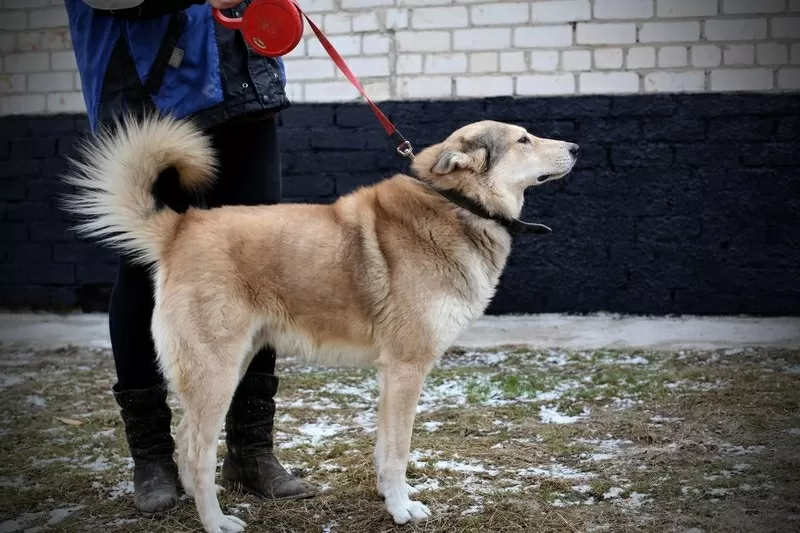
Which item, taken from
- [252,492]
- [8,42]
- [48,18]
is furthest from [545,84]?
[8,42]

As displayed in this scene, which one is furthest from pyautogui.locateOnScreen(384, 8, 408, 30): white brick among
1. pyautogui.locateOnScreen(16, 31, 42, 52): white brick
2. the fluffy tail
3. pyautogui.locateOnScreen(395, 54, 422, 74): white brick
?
the fluffy tail

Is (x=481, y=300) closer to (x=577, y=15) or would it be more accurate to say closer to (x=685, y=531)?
(x=685, y=531)

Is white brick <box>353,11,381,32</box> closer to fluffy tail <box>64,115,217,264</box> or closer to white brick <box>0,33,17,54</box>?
white brick <box>0,33,17,54</box>

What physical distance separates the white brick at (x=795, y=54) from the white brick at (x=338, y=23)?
2.77 metres

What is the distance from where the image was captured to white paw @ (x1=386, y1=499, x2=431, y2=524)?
8.70ft

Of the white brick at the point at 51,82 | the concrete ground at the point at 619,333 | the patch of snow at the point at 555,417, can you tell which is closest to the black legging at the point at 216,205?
the patch of snow at the point at 555,417

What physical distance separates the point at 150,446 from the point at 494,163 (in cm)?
154

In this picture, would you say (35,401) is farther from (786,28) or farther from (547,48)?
(786,28)

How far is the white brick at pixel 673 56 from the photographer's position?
5.22 metres

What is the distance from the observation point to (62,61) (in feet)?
19.5

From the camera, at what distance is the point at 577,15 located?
17.4 ft

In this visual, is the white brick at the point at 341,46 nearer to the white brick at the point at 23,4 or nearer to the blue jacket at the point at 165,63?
the white brick at the point at 23,4

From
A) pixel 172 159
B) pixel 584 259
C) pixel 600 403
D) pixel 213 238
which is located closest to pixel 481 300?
pixel 213 238

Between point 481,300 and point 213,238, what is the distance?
90cm
